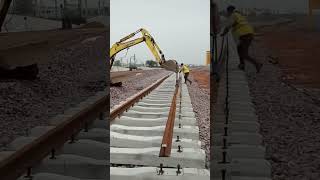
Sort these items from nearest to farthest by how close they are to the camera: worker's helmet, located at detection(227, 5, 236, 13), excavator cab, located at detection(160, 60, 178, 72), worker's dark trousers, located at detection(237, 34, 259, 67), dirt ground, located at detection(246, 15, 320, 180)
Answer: worker's helmet, located at detection(227, 5, 236, 13), worker's dark trousers, located at detection(237, 34, 259, 67), dirt ground, located at detection(246, 15, 320, 180), excavator cab, located at detection(160, 60, 178, 72)

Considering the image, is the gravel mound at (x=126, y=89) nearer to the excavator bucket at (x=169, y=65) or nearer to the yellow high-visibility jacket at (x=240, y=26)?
the excavator bucket at (x=169, y=65)

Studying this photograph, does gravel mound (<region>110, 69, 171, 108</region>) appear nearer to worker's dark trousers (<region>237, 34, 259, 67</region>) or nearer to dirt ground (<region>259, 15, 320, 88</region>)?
dirt ground (<region>259, 15, 320, 88</region>)

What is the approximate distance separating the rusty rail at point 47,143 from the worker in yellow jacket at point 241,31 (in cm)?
107

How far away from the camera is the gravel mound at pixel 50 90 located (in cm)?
362

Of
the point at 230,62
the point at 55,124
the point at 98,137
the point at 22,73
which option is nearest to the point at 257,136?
the point at 230,62

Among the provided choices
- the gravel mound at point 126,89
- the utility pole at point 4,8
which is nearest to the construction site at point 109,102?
the utility pole at point 4,8

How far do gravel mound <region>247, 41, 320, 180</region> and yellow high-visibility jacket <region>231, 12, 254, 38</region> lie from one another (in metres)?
0.40

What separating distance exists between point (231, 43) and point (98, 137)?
1.75 meters

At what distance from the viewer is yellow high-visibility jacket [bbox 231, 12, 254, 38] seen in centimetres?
293

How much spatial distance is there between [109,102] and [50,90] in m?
1.31

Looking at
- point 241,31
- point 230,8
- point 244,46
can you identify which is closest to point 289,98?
point 244,46

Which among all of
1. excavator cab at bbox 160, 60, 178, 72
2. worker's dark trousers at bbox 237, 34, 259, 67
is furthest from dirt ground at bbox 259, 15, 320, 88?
excavator cab at bbox 160, 60, 178, 72

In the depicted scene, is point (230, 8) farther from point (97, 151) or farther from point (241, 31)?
point (97, 151)

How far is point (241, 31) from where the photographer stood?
3035mm
